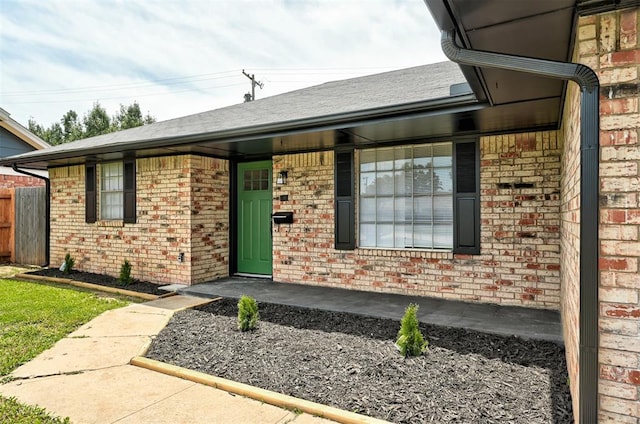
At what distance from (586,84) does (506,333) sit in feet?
8.85

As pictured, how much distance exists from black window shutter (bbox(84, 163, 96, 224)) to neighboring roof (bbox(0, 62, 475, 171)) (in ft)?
0.95

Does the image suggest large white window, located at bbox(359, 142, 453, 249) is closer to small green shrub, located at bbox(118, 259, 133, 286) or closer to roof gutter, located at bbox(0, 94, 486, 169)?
roof gutter, located at bbox(0, 94, 486, 169)

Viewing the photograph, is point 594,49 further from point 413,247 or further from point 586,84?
point 413,247

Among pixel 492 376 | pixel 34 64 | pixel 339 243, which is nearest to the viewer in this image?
pixel 492 376

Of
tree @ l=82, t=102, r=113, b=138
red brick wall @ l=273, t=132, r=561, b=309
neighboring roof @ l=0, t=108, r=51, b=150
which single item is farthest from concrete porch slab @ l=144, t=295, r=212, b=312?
tree @ l=82, t=102, r=113, b=138

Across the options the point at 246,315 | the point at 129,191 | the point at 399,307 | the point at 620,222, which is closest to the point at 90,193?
the point at 129,191

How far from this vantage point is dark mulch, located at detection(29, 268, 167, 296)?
6625 millimetres

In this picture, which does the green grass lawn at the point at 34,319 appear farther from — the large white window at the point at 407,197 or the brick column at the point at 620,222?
the large white window at the point at 407,197

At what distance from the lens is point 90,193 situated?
27.1 feet

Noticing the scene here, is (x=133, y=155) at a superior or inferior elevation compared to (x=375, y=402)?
superior

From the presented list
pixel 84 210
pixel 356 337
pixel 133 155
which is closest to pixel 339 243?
pixel 356 337

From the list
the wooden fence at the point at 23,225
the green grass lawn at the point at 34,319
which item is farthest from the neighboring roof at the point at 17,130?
the green grass lawn at the point at 34,319

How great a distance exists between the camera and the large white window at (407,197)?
5566 millimetres

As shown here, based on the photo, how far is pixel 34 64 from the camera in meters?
15.5
